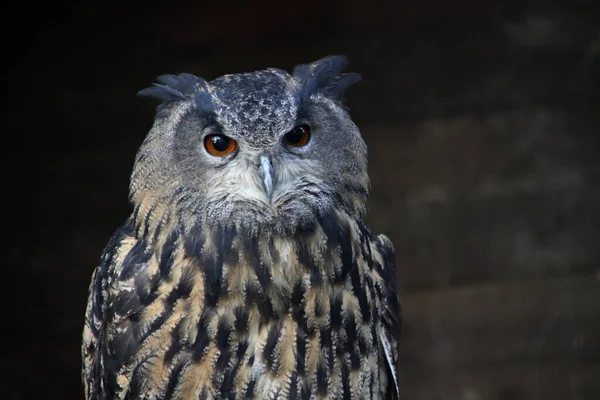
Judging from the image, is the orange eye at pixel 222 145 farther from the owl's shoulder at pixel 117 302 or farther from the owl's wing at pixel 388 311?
the owl's wing at pixel 388 311

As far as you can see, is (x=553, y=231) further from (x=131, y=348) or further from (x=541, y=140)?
(x=131, y=348)

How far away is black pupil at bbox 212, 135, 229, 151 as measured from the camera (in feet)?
5.66

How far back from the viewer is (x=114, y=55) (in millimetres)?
3055

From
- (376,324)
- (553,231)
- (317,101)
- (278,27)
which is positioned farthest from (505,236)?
(317,101)

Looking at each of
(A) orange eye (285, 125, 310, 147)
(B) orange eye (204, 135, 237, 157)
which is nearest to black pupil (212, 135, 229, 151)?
(B) orange eye (204, 135, 237, 157)

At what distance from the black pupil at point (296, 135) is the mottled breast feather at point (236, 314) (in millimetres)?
174

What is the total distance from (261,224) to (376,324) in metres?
0.39

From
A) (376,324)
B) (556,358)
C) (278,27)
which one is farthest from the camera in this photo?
(556,358)

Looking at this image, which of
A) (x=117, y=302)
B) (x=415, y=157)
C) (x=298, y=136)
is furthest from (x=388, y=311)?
(x=415, y=157)

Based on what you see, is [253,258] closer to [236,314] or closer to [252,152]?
[236,314]

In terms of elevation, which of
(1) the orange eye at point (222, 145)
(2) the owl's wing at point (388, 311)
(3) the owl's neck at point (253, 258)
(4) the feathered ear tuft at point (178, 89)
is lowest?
(2) the owl's wing at point (388, 311)

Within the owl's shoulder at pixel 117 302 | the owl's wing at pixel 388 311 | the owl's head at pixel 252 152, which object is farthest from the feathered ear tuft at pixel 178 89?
the owl's wing at pixel 388 311

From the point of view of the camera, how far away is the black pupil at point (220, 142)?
1.72 metres

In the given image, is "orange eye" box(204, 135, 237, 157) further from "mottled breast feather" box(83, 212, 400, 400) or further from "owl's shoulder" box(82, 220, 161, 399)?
"owl's shoulder" box(82, 220, 161, 399)
